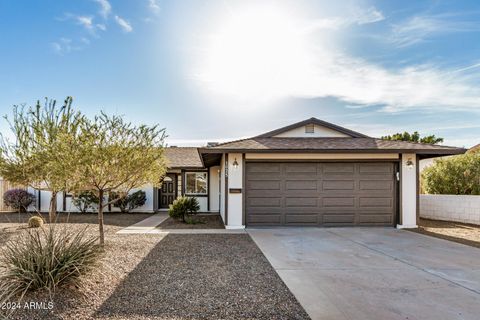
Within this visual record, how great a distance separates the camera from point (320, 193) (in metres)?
11.1

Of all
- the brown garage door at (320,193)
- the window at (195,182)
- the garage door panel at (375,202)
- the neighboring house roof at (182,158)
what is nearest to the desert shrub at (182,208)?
the brown garage door at (320,193)

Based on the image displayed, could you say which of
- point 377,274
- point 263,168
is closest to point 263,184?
point 263,168

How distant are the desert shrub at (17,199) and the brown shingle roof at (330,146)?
12.0 meters

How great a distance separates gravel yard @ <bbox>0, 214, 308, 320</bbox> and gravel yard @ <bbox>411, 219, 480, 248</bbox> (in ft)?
20.7

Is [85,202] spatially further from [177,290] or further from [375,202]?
[375,202]

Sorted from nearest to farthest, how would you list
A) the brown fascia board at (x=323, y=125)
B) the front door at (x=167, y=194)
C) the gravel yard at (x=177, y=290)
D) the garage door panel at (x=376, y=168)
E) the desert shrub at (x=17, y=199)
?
the gravel yard at (x=177, y=290), the garage door panel at (x=376, y=168), the brown fascia board at (x=323, y=125), the desert shrub at (x=17, y=199), the front door at (x=167, y=194)

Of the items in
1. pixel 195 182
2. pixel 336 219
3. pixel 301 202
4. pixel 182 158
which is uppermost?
pixel 182 158

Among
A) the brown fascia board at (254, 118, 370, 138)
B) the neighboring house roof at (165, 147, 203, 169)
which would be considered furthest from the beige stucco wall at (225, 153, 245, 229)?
the neighboring house roof at (165, 147, 203, 169)

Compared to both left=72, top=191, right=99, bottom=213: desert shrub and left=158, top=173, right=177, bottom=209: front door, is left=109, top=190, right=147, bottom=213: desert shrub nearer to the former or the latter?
left=72, top=191, right=99, bottom=213: desert shrub

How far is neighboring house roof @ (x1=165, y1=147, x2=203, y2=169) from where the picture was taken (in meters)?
17.3

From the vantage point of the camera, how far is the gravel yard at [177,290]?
12.5 feet

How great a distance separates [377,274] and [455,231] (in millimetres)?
7147

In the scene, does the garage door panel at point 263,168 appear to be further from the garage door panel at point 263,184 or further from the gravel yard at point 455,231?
the gravel yard at point 455,231

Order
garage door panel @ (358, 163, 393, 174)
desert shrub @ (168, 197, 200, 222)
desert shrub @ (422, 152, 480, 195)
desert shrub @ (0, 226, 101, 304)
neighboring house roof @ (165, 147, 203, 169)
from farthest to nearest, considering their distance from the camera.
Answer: neighboring house roof @ (165, 147, 203, 169)
desert shrub @ (422, 152, 480, 195)
desert shrub @ (168, 197, 200, 222)
garage door panel @ (358, 163, 393, 174)
desert shrub @ (0, 226, 101, 304)
